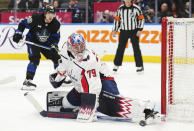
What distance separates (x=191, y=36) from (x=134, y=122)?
1.10 meters

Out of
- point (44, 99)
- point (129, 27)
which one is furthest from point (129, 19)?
point (44, 99)

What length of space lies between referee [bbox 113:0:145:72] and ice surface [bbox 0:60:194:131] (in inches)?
10.0

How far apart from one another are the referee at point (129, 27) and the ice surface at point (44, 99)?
25cm

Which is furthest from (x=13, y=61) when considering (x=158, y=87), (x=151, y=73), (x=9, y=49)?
(x=158, y=87)

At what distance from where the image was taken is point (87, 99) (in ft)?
11.5

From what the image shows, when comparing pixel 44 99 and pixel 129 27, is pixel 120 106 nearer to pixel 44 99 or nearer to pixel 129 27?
pixel 44 99

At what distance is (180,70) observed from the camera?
3936 mm

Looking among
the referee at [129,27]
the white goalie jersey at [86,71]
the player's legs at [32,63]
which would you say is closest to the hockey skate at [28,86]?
the player's legs at [32,63]

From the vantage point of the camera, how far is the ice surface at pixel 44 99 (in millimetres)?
3402

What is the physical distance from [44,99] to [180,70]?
1.59 metres

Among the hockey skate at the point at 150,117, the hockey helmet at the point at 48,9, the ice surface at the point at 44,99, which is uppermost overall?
the hockey helmet at the point at 48,9

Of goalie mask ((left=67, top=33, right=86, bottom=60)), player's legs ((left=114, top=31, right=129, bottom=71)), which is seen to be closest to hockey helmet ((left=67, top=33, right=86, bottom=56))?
goalie mask ((left=67, top=33, right=86, bottom=60))

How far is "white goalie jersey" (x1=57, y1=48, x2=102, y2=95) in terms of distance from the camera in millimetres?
3480

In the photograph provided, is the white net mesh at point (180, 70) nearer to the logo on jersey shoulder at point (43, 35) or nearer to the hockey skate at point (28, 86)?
the logo on jersey shoulder at point (43, 35)
